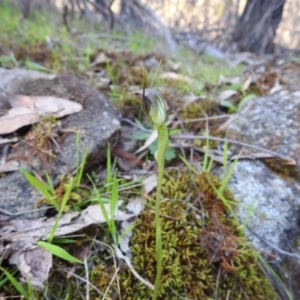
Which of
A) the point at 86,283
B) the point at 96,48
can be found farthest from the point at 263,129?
the point at 96,48

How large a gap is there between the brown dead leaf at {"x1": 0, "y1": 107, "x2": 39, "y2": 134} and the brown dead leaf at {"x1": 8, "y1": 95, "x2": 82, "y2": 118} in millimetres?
32

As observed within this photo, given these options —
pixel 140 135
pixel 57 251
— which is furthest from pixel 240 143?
pixel 57 251

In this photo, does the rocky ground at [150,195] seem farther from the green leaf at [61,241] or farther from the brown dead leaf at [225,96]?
the brown dead leaf at [225,96]

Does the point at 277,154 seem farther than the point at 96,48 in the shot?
No

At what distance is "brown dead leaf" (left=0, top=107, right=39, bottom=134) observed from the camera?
3.66ft

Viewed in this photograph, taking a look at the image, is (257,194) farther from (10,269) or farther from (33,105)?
(33,105)

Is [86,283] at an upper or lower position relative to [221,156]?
lower

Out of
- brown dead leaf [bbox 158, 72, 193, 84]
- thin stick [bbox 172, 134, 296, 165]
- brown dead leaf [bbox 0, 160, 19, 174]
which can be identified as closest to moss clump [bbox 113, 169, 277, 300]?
thin stick [bbox 172, 134, 296, 165]

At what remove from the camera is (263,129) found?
1.35 m

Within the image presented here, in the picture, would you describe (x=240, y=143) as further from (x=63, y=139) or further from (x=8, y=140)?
(x=8, y=140)

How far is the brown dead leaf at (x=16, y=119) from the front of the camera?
1116 millimetres

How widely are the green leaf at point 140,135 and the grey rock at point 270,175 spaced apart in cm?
44

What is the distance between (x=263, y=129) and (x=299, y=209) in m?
0.42

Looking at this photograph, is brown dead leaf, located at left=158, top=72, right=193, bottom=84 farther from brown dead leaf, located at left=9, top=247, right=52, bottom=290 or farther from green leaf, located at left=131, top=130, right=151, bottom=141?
brown dead leaf, located at left=9, top=247, right=52, bottom=290
